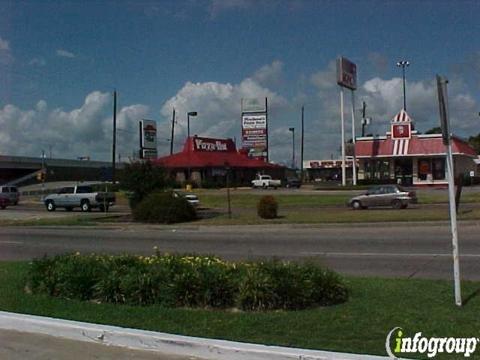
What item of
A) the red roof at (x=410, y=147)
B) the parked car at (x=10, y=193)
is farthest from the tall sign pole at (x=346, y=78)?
the parked car at (x=10, y=193)

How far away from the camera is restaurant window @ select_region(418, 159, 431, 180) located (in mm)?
63031

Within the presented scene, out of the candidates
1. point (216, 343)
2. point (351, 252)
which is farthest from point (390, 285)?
point (351, 252)

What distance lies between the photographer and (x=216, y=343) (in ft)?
20.1

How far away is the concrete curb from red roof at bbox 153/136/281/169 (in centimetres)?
6389

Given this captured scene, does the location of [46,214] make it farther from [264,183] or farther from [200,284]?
[264,183]

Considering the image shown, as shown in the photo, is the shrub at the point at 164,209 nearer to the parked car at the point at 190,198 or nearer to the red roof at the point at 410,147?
the parked car at the point at 190,198

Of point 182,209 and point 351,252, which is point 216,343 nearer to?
point 351,252

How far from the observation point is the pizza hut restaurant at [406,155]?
62250 mm

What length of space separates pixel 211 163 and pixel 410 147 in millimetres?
24237

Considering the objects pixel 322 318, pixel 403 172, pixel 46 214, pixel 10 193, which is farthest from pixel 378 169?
pixel 322 318

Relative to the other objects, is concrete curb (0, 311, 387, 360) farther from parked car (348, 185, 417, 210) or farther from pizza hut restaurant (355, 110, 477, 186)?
pizza hut restaurant (355, 110, 477, 186)

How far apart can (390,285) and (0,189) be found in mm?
50472

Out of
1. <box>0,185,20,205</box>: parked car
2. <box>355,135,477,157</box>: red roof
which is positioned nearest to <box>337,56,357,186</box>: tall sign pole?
<box>355,135,477,157</box>: red roof

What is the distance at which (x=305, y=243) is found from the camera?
18.0 m
